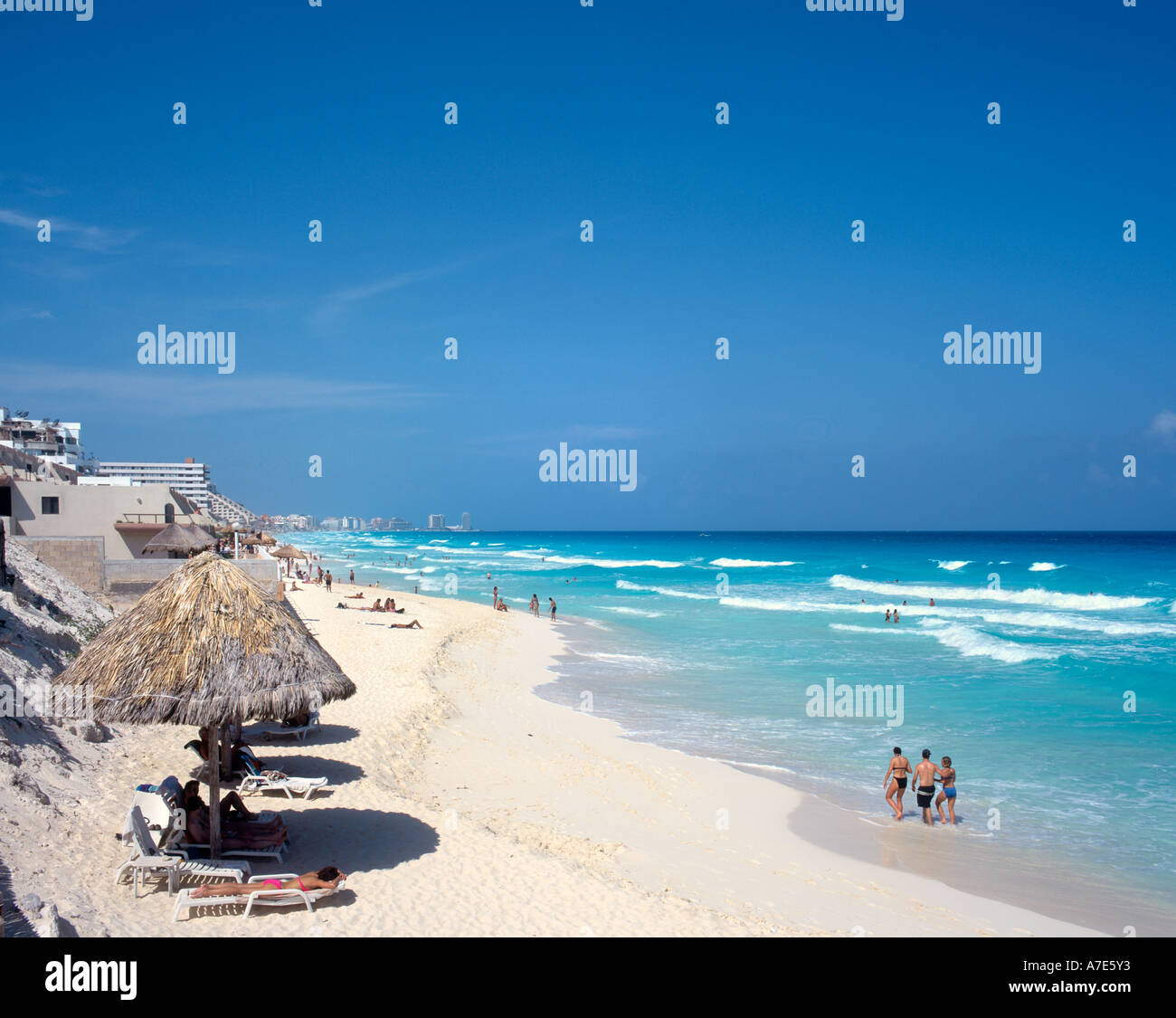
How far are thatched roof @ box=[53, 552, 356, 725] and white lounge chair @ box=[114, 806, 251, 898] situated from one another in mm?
1053

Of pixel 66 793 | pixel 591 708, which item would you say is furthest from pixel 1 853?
pixel 591 708

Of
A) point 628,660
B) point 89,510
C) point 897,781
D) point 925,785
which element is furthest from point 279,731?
point 89,510

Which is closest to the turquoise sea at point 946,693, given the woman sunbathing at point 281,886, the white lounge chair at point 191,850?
the woman sunbathing at point 281,886

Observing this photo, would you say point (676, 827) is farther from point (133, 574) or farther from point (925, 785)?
point (133, 574)

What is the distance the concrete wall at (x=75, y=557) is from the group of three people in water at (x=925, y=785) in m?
17.8

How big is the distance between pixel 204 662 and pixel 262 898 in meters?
2.00

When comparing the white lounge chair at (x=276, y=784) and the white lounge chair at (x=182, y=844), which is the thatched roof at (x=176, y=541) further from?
the white lounge chair at (x=182, y=844)

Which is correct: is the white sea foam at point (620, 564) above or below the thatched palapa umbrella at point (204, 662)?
below

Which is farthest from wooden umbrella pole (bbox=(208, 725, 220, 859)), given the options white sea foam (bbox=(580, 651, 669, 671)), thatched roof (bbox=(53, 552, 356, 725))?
white sea foam (bbox=(580, 651, 669, 671))

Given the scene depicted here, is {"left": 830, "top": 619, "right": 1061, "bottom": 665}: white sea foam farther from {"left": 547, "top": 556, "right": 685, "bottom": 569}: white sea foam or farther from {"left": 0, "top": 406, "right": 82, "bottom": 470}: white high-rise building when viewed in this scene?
{"left": 0, "top": 406, "right": 82, "bottom": 470}: white high-rise building

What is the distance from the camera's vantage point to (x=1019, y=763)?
13219 millimetres

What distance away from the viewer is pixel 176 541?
22.7 metres

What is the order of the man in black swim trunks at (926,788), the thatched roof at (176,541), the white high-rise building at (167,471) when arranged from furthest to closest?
the white high-rise building at (167,471) < the thatched roof at (176,541) < the man in black swim trunks at (926,788)

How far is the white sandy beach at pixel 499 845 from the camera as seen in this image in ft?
21.0
